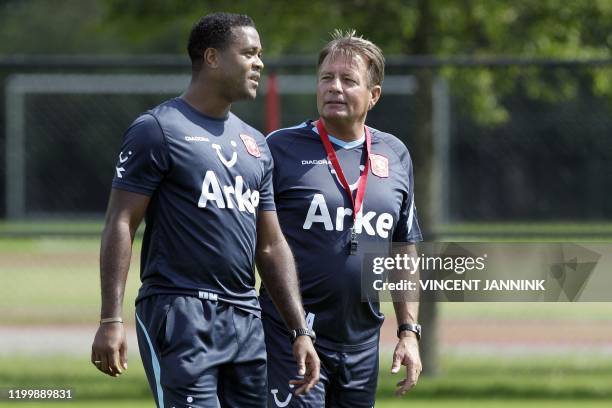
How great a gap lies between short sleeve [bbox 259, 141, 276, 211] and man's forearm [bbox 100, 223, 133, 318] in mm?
675

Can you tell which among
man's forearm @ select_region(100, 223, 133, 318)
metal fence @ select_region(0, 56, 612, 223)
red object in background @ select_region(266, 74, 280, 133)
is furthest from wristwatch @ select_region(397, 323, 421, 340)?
metal fence @ select_region(0, 56, 612, 223)

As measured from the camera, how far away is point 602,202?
1767 centimetres

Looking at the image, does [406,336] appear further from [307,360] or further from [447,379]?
[447,379]

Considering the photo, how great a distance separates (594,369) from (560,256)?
7.56ft

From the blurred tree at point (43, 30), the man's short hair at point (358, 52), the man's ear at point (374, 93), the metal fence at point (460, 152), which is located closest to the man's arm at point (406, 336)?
the man's ear at point (374, 93)

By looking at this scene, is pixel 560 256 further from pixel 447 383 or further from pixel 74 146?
pixel 74 146

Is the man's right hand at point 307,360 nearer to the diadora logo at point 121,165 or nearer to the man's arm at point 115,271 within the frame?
the man's arm at point 115,271

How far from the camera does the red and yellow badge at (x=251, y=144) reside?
5020mm

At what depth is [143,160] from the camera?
4707 millimetres

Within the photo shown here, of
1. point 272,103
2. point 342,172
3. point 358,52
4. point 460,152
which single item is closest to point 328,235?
point 342,172

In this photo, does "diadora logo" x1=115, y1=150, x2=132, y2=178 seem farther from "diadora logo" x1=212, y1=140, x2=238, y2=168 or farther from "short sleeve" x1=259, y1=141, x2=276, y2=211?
"short sleeve" x1=259, y1=141, x2=276, y2=211

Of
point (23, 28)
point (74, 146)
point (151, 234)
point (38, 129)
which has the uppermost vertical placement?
point (23, 28)

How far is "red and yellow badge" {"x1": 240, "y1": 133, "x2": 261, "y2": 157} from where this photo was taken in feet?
16.5

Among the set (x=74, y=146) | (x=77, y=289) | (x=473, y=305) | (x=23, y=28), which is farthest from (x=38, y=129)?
(x=23, y=28)
